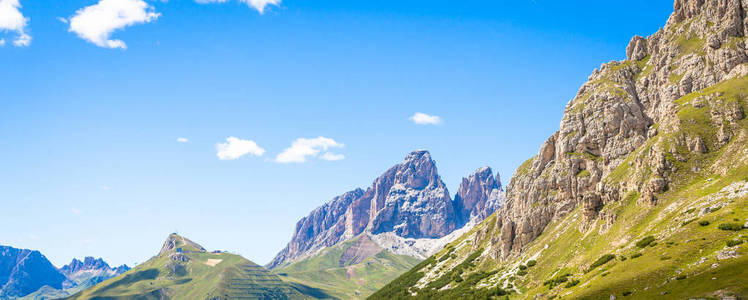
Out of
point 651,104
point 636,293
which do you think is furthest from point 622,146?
point 636,293

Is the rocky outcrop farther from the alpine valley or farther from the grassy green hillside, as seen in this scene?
the grassy green hillside

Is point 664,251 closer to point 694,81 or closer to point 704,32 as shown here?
point 694,81

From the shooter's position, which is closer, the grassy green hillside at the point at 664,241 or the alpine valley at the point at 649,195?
the grassy green hillside at the point at 664,241

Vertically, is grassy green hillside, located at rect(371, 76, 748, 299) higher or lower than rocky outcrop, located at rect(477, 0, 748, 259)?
lower

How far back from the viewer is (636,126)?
17575cm

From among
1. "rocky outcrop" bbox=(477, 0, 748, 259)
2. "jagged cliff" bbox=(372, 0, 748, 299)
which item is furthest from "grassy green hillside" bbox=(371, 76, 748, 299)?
"rocky outcrop" bbox=(477, 0, 748, 259)

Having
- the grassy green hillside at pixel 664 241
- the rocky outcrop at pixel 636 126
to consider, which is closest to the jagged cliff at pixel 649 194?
the grassy green hillside at pixel 664 241

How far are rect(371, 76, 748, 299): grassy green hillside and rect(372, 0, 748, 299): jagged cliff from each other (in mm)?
337

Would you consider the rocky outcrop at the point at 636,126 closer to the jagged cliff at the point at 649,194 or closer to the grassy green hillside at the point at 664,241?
the jagged cliff at the point at 649,194

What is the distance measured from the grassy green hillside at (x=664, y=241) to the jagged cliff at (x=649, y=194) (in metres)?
0.34

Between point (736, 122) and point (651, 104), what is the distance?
58725mm

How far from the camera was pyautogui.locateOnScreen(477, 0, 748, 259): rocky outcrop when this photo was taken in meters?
140

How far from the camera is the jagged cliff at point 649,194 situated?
276ft

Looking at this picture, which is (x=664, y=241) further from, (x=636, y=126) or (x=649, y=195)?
(x=636, y=126)
